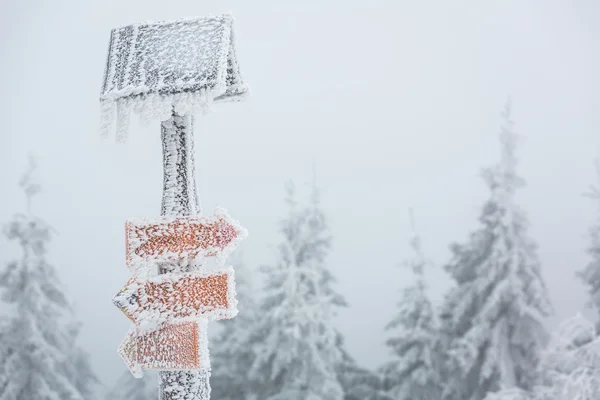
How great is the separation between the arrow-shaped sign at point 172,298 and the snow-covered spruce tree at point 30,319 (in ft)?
30.0

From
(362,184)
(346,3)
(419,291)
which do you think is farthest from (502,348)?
(346,3)

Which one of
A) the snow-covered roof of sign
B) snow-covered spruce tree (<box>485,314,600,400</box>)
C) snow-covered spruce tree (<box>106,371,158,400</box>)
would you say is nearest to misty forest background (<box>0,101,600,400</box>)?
snow-covered spruce tree (<box>106,371,158,400</box>)

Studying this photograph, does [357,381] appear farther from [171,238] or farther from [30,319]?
[171,238]

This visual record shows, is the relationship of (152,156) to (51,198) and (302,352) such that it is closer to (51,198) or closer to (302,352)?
(51,198)

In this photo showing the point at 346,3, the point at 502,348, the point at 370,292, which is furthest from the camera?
the point at 346,3

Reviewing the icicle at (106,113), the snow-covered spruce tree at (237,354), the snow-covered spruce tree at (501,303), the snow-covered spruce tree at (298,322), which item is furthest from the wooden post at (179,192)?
the snow-covered spruce tree at (237,354)

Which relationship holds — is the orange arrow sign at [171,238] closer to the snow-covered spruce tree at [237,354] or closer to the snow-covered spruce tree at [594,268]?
the snow-covered spruce tree at [237,354]

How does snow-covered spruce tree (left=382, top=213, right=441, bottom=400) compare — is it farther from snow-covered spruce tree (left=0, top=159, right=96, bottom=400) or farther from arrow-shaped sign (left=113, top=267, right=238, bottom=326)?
arrow-shaped sign (left=113, top=267, right=238, bottom=326)

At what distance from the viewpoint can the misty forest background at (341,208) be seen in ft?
36.3

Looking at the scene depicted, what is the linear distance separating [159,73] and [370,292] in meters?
14.6

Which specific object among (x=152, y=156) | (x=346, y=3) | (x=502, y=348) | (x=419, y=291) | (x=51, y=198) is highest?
(x=346, y=3)

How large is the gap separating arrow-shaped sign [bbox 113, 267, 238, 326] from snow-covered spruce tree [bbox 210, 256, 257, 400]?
9.67 meters

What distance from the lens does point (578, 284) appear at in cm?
1524

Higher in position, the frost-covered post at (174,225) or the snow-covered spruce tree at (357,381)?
the frost-covered post at (174,225)
